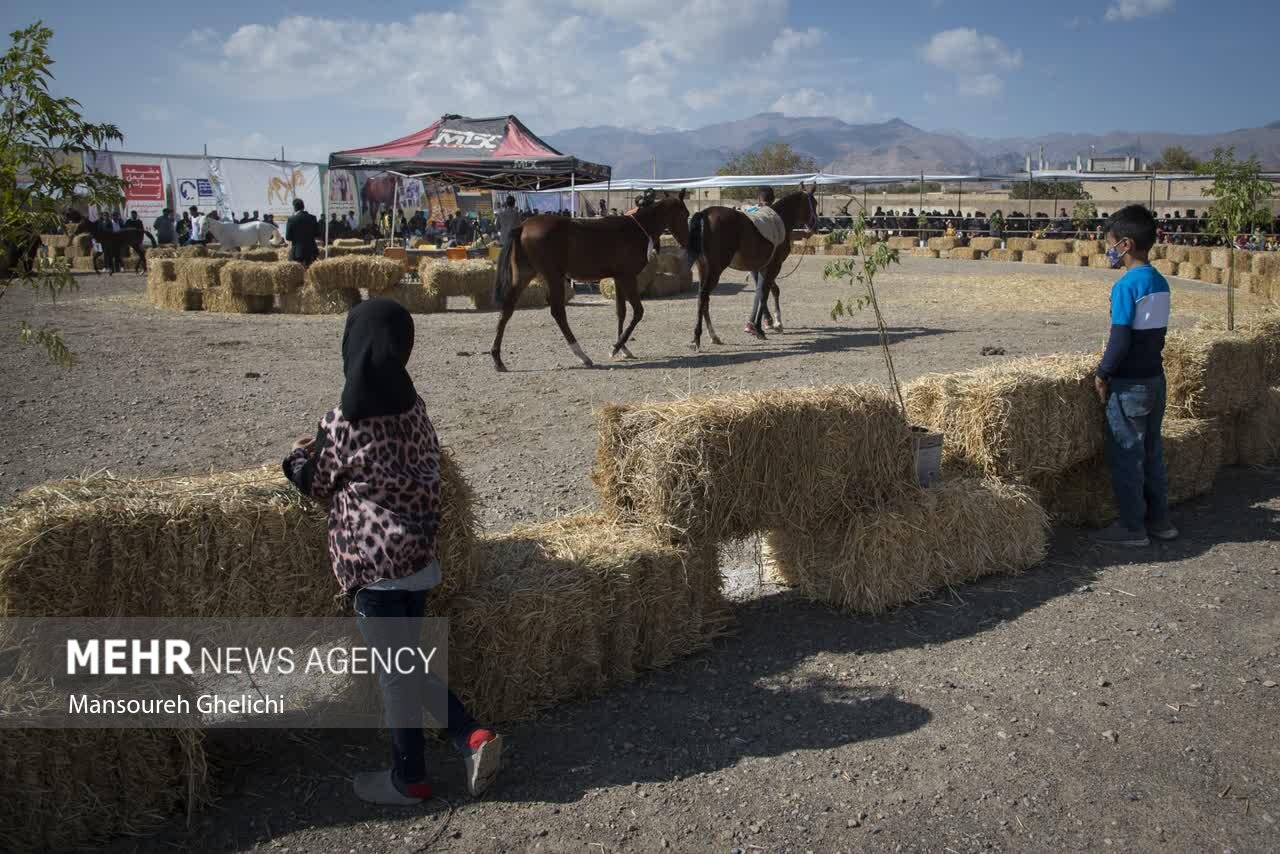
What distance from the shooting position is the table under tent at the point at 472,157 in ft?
60.5

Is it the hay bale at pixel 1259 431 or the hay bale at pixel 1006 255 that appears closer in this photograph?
the hay bale at pixel 1259 431

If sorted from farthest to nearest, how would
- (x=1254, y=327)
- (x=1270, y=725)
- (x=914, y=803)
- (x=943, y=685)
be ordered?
1. (x=1254, y=327)
2. (x=943, y=685)
3. (x=1270, y=725)
4. (x=914, y=803)

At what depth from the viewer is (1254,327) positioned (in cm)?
751

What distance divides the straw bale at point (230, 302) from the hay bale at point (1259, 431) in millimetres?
14865

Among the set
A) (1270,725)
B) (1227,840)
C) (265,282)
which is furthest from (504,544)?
(265,282)

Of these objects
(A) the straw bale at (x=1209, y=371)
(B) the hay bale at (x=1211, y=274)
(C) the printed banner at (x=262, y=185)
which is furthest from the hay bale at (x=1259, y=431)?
(C) the printed banner at (x=262, y=185)

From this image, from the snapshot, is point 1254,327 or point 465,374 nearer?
point 1254,327

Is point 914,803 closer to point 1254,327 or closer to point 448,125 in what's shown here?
point 1254,327

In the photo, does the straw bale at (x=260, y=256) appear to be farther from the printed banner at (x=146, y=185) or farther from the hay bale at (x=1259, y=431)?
the hay bale at (x=1259, y=431)

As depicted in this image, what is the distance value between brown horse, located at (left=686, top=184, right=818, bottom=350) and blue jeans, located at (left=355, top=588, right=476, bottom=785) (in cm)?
920

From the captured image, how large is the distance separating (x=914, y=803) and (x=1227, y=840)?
3.15 feet

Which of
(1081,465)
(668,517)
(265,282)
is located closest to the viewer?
(668,517)

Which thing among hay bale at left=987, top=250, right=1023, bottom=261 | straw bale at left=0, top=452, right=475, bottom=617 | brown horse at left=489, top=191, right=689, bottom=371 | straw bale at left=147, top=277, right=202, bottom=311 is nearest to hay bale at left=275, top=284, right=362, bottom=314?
straw bale at left=147, top=277, right=202, bottom=311

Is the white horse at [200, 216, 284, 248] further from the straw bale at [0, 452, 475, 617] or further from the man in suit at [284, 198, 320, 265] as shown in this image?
the straw bale at [0, 452, 475, 617]
